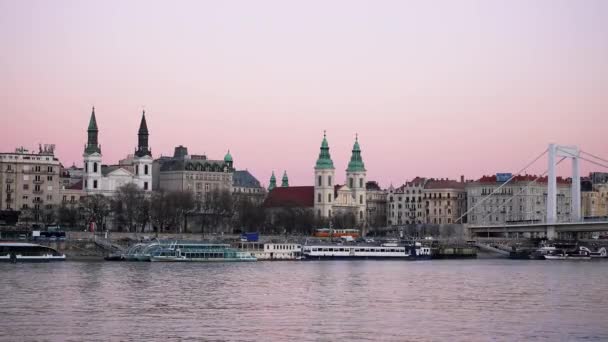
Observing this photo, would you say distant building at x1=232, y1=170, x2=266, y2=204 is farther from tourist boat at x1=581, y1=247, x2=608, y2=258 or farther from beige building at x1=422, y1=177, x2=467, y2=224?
tourist boat at x1=581, y1=247, x2=608, y2=258

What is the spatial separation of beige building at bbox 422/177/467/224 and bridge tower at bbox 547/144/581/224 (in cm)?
4368

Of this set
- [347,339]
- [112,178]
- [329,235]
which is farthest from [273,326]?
[112,178]

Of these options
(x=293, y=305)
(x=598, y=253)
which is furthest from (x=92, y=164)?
(x=293, y=305)

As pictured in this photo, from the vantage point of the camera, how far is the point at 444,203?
17100 cm

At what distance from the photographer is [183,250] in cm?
9188

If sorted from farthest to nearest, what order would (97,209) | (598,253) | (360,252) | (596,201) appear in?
(596,201), (97,209), (598,253), (360,252)

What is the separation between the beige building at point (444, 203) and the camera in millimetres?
170500

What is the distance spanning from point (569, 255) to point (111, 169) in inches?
2225

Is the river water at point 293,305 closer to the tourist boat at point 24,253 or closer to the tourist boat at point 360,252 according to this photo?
the tourist boat at point 24,253

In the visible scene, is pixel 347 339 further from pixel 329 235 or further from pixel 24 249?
pixel 329 235

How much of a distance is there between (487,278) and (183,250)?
26.9 metres

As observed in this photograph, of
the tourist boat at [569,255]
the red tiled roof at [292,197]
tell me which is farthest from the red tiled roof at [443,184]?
the tourist boat at [569,255]

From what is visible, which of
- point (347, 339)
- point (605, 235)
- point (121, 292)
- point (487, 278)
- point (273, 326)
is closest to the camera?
point (347, 339)

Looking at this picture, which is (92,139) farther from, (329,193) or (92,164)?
(329,193)
